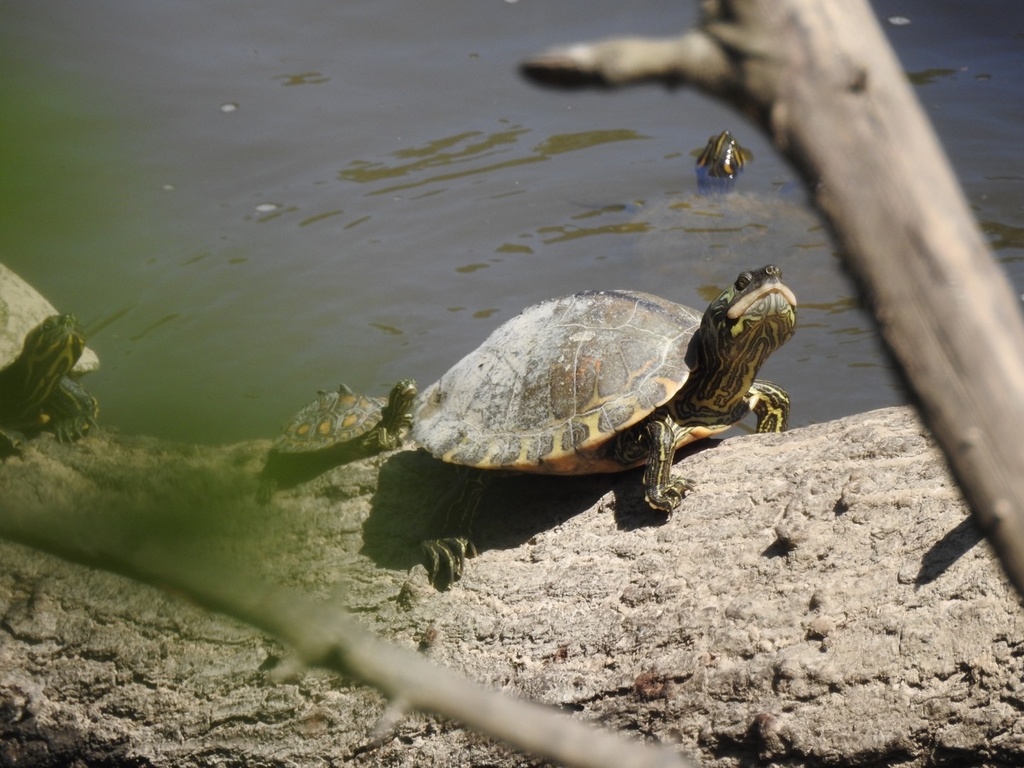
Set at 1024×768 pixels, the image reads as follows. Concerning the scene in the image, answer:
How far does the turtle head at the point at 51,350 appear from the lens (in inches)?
223

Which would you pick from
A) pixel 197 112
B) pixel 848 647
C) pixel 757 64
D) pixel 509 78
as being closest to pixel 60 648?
pixel 848 647

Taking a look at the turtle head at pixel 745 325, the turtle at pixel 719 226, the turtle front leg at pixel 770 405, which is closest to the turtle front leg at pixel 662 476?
the turtle head at pixel 745 325

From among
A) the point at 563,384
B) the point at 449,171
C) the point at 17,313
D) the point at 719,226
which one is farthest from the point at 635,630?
the point at 449,171

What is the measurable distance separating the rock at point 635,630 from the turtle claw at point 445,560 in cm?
5

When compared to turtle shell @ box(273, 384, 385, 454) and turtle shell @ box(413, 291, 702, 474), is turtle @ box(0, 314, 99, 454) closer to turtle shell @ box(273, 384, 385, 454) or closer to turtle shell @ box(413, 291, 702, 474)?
turtle shell @ box(273, 384, 385, 454)

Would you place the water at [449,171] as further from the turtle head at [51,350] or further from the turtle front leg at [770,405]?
the turtle front leg at [770,405]

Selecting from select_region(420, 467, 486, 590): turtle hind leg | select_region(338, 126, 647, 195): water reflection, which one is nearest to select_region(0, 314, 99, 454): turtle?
select_region(420, 467, 486, 590): turtle hind leg

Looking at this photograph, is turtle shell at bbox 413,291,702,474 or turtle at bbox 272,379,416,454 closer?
turtle shell at bbox 413,291,702,474

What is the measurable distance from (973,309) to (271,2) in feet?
38.7

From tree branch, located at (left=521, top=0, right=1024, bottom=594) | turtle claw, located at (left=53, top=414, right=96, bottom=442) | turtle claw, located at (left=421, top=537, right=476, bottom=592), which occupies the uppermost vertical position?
tree branch, located at (left=521, top=0, right=1024, bottom=594)

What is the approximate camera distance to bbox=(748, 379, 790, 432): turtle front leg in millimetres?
4586

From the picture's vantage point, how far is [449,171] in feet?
31.3

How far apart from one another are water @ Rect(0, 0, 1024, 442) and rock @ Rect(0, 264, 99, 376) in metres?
0.28

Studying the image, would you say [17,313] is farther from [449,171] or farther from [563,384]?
Result: [449,171]
